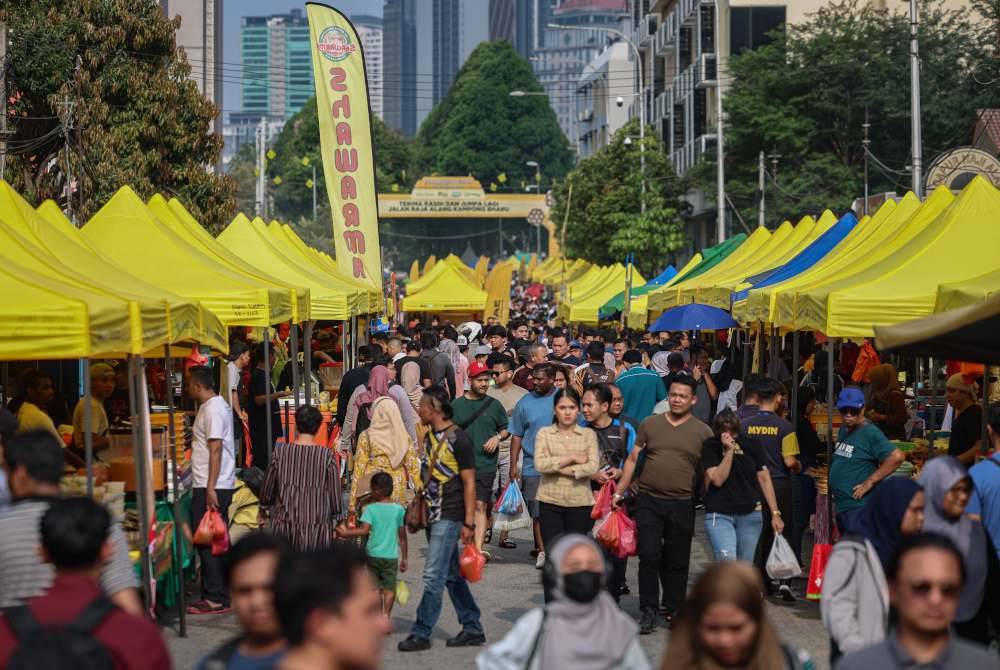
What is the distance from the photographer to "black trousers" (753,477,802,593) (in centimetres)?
1156

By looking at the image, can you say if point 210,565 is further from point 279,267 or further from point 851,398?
point 279,267

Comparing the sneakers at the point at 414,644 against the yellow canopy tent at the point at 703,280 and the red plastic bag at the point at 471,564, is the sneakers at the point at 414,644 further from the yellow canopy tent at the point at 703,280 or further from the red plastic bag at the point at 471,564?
the yellow canopy tent at the point at 703,280

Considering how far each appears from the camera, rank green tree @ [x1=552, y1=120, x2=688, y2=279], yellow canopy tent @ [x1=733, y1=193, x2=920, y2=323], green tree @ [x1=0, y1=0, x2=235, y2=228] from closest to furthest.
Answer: yellow canopy tent @ [x1=733, y1=193, x2=920, y2=323] < green tree @ [x1=0, y1=0, x2=235, y2=228] < green tree @ [x1=552, y1=120, x2=688, y2=279]

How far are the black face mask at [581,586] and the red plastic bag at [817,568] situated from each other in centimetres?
556

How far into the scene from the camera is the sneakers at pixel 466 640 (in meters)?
9.96

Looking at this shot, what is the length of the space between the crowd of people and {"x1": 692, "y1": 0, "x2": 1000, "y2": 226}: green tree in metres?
28.5

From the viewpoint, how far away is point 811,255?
60.4 feet

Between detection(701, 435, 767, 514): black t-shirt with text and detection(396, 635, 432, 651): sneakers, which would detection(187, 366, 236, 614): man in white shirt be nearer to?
detection(396, 635, 432, 651): sneakers

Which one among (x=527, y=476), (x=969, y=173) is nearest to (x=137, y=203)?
(x=527, y=476)

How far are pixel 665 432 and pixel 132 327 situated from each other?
3304 mm

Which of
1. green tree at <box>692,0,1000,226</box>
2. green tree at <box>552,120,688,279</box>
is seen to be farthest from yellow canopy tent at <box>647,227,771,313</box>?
green tree at <box>552,120,688,279</box>

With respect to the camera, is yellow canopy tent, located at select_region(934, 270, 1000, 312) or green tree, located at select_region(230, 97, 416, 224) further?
green tree, located at select_region(230, 97, 416, 224)

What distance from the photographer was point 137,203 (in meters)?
14.6

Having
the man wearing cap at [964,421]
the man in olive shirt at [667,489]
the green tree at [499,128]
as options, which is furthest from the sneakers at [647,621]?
the green tree at [499,128]
